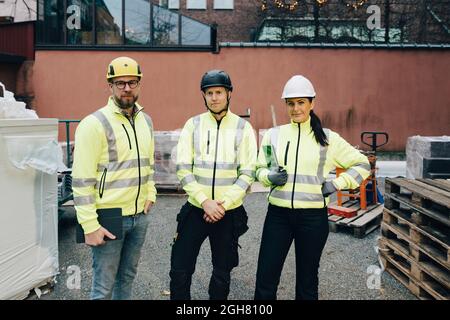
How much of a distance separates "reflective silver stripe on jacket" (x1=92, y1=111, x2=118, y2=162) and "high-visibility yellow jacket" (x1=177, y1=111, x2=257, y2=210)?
0.54 m

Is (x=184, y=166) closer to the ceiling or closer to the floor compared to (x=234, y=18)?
closer to the floor

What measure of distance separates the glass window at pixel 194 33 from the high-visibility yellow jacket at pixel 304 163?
34.9ft

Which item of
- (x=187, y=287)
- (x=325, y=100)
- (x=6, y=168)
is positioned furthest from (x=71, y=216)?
(x=325, y=100)

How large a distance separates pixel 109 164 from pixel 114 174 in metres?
0.07

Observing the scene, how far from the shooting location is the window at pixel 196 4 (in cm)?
→ 2341

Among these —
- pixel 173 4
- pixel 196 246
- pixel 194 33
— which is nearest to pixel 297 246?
pixel 196 246

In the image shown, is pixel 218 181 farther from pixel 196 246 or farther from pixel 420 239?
pixel 420 239

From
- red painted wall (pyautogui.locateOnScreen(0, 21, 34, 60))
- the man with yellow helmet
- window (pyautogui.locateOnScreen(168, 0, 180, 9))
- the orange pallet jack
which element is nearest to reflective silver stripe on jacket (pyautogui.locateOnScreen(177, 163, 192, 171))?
the man with yellow helmet

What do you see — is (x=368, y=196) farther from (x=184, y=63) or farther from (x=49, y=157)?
(x=184, y=63)

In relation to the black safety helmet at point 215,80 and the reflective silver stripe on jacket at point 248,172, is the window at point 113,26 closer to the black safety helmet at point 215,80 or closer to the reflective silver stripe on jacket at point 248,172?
the black safety helmet at point 215,80

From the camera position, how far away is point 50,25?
1334 cm

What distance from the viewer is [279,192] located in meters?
3.05

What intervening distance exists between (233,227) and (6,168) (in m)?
1.85

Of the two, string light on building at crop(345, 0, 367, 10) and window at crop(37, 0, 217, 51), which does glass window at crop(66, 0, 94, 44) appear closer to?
window at crop(37, 0, 217, 51)
